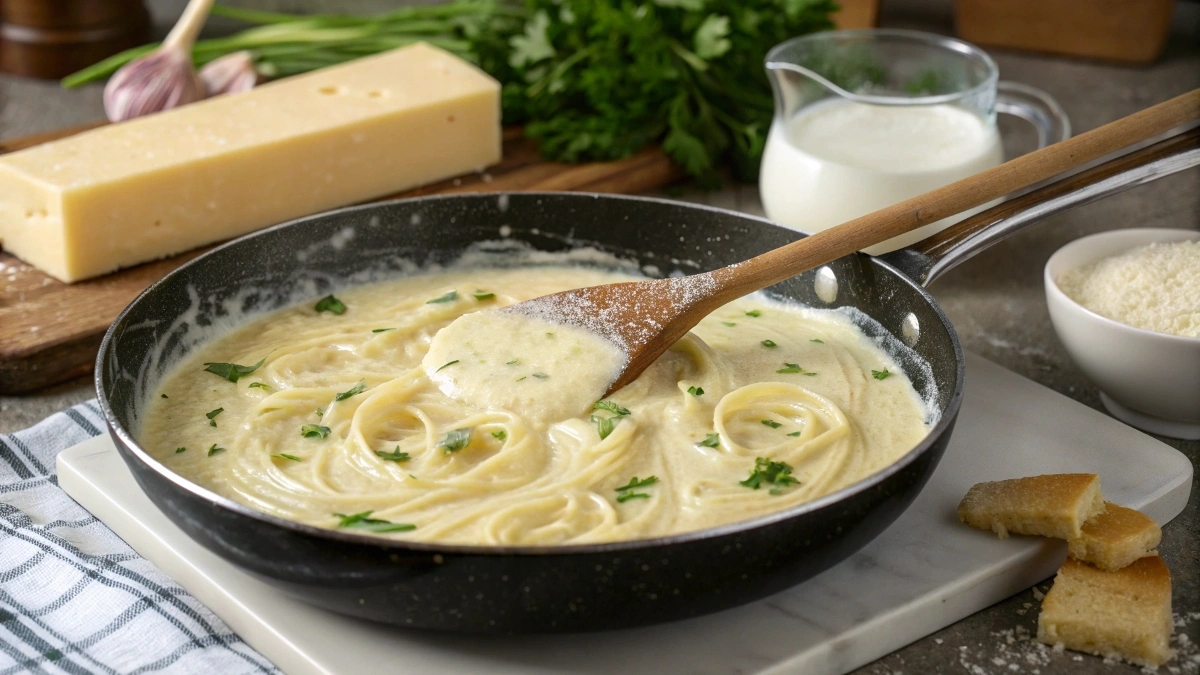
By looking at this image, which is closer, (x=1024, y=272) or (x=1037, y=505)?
(x=1037, y=505)

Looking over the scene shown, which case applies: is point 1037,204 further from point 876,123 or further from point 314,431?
point 314,431

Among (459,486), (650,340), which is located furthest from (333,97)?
(459,486)

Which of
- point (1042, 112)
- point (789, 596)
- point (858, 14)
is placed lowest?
point (789, 596)

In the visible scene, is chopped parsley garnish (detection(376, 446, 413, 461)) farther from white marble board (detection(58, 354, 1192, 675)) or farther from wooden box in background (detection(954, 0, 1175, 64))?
wooden box in background (detection(954, 0, 1175, 64))

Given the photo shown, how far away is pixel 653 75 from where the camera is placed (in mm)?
4555

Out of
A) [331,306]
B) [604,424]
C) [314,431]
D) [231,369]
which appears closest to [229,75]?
[331,306]

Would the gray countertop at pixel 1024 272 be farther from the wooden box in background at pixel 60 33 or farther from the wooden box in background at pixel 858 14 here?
the wooden box in background at pixel 858 14

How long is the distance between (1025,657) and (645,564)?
910 millimetres

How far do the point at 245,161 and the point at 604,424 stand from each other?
196cm

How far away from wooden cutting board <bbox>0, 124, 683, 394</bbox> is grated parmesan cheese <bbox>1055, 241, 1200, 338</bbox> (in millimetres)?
1877

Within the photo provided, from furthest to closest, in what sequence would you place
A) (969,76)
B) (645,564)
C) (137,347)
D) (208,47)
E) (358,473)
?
(208,47)
(969,76)
(137,347)
(358,473)
(645,564)

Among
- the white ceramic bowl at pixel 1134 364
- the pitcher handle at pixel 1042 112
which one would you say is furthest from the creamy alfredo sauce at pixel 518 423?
the pitcher handle at pixel 1042 112

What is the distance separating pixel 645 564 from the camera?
207 centimetres

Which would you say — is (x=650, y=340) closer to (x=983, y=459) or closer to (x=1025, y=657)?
(x=983, y=459)
